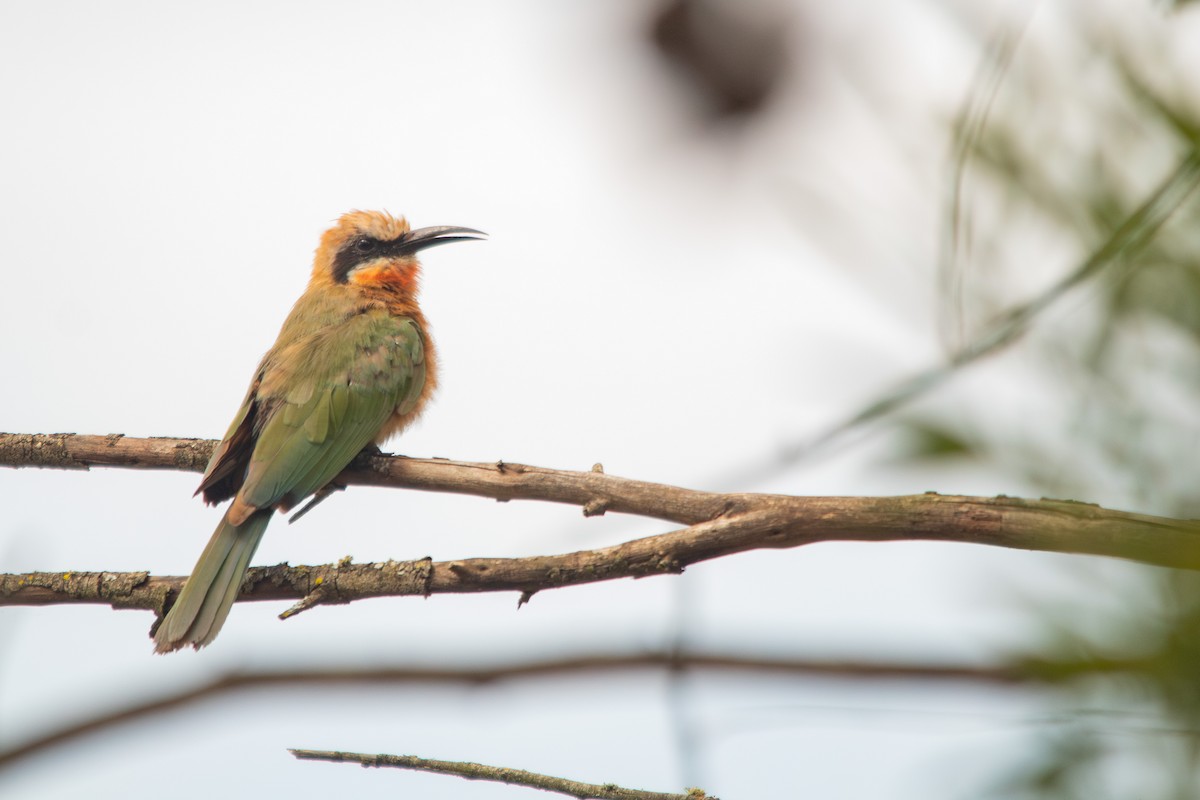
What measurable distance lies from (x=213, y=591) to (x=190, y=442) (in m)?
→ 0.63

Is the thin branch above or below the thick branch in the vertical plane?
below

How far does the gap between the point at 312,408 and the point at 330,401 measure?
8 centimetres

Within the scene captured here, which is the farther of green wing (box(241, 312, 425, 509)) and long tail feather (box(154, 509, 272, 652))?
green wing (box(241, 312, 425, 509))

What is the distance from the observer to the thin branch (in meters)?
1.72

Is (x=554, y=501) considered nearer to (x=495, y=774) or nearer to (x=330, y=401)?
(x=495, y=774)

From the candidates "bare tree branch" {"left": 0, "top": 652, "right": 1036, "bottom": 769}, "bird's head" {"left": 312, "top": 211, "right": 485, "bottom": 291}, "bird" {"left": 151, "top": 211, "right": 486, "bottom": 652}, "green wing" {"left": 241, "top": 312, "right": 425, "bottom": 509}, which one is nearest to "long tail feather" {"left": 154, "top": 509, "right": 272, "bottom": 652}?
"bird" {"left": 151, "top": 211, "right": 486, "bottom": 652}

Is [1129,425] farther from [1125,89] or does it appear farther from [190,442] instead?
[190,442]

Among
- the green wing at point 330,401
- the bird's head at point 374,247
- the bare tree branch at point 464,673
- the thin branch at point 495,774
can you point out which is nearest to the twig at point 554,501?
the bare tree branch at point 464,673

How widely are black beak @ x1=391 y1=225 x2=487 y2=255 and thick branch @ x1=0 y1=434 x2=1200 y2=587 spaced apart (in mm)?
2664

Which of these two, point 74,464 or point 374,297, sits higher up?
point 374,297

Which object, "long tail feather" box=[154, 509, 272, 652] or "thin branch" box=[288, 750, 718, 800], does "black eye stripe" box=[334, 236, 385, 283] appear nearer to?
"long tail feather" box=[154, 509, 272, 652]

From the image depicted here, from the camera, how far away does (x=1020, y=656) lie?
0.71 meters

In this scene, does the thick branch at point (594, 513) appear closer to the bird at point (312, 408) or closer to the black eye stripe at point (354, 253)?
the bird at point (312, 408)

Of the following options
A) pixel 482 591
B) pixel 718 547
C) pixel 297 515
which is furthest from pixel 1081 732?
pixel 297 515
